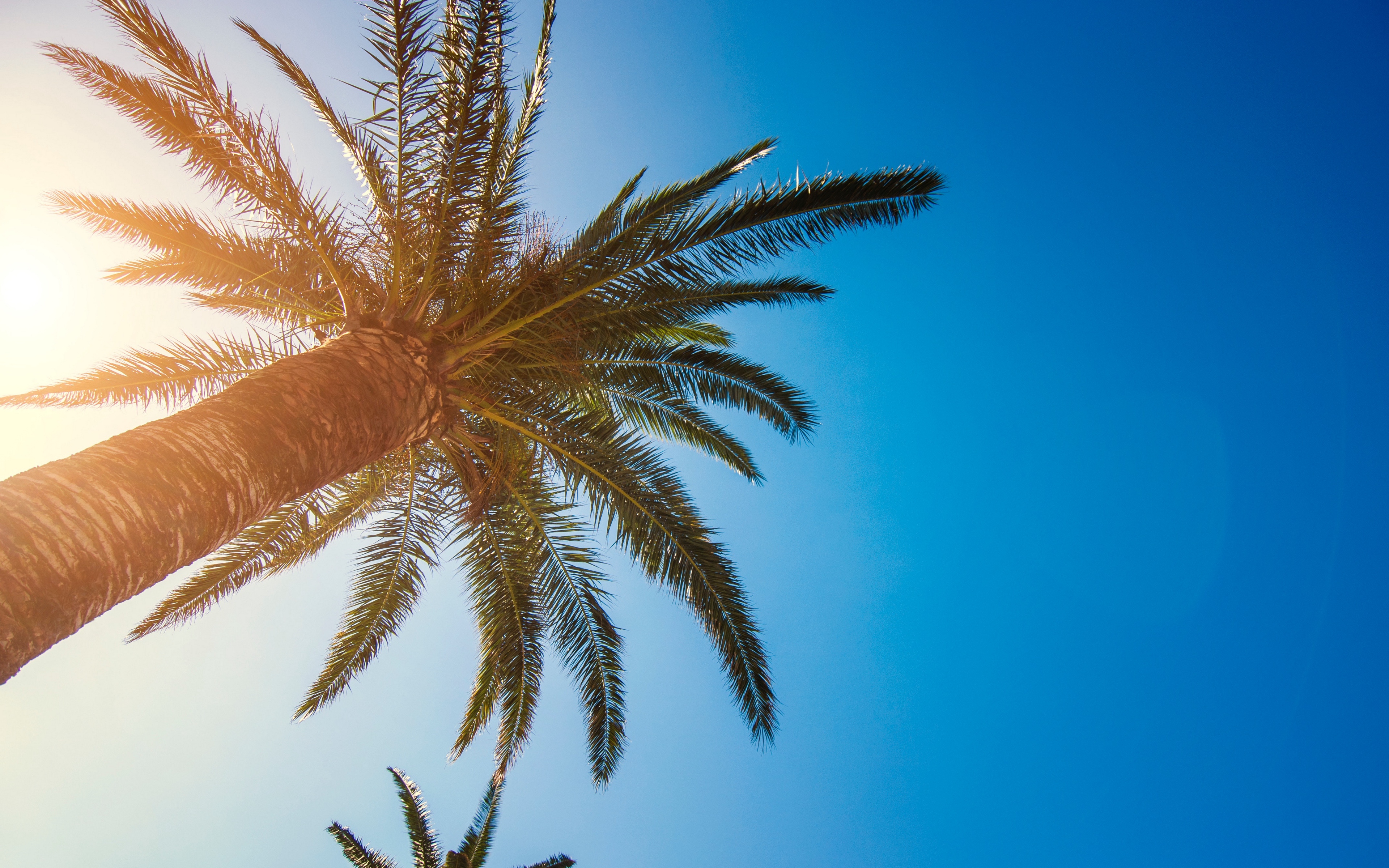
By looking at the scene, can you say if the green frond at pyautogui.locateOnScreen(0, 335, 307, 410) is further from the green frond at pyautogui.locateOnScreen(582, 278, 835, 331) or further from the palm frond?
the palm frond

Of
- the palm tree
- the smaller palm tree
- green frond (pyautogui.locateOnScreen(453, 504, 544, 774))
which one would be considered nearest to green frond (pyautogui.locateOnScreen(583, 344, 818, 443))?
the palm tree

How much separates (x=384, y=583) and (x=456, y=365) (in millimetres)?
2633

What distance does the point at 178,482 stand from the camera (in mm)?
2830

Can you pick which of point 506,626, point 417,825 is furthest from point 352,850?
point 506,626

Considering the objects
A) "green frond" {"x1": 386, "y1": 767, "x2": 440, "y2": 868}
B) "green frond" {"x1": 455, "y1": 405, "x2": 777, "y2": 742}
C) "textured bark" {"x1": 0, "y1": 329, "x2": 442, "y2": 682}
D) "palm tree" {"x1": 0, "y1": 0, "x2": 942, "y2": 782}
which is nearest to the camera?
"textured bark" {"x1": 0, "y1": 329, "x2": 442, "y2": 682}

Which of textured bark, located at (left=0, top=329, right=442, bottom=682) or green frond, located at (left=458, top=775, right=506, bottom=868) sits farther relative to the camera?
green frond, located at (left=458, top=775, right=506, bottom=868)

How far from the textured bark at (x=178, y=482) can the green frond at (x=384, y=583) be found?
2145 millimetres

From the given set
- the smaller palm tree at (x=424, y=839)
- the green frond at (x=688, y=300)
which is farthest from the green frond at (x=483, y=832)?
the green frond at (x=688, y=300)

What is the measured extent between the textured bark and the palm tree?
0.07 feet

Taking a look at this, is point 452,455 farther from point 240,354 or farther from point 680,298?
point 680,298

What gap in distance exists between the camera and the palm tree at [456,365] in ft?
13.8

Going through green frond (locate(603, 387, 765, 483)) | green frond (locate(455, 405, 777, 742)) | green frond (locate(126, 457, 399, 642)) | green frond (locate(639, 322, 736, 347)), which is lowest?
green frond (locate(126, 457, 399, 642))

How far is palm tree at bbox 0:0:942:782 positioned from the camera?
4199 millimetres

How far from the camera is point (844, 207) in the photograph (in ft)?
16.6
